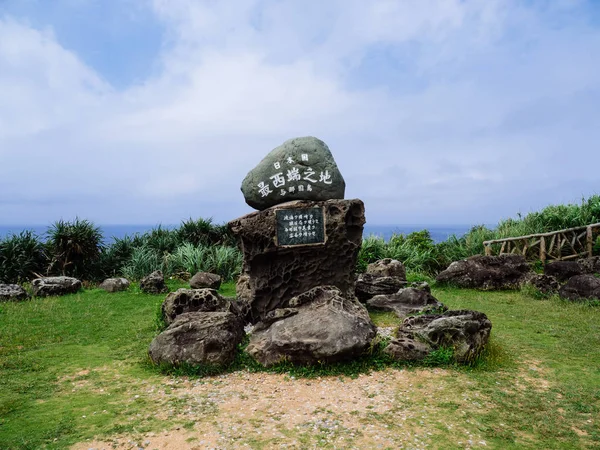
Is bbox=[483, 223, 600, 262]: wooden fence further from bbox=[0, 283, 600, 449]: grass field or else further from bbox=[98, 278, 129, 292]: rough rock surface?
bbox=[98, 278, 129, 292]: rough rock surface

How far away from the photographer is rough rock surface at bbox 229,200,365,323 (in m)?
7.64

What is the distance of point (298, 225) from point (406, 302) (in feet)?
9.62

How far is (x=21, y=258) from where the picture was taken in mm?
13492

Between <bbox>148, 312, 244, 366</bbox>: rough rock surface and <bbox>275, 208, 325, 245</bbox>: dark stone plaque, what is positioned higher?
<bbox>275, 208, 325, 245</bbox>: dark stone plaque

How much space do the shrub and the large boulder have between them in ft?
35.6

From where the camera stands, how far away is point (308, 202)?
25.0 ft

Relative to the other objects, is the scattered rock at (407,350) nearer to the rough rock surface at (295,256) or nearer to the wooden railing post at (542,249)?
the rough rock surface at (295,256)

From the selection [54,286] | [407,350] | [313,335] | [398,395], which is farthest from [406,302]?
[54,286]

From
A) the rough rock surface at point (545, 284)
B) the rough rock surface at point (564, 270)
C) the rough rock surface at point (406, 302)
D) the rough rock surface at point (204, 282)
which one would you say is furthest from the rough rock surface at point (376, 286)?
the rough rock surface at point (564, 270)

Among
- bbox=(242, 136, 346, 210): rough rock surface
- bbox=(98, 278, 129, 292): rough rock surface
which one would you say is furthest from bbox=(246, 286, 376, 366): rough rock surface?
bbox=(98, 278, 129, 292): rough rock surface

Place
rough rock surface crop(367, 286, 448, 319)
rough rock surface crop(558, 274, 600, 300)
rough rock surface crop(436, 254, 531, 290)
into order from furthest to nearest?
rough rock surface crop(436, 254, 531, 290) < rough rock surface crop(558, 274, 600, 300) < rough rock surface crop(367, 286, 448, 319)

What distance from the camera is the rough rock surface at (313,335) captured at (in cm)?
561

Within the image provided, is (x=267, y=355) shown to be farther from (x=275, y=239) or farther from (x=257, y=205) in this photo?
(x=257, y=205)

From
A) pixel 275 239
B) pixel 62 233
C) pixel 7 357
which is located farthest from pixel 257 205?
pixel 62 233
